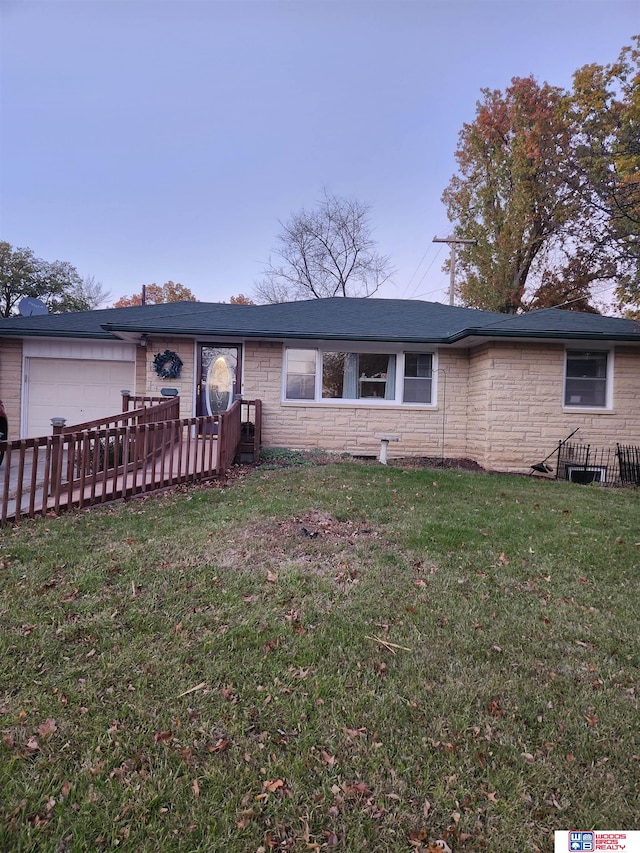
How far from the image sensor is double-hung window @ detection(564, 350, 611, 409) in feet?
30.7

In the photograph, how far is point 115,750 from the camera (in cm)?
184

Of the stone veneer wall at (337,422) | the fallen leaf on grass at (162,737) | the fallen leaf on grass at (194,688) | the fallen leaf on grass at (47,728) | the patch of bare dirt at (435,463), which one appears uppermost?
the stone veneer wall at (337,422)

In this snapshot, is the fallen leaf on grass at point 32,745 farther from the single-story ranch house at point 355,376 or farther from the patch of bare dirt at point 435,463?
the single-story ranch house at point 355,376

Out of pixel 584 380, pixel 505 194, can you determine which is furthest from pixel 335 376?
pixel 505 194

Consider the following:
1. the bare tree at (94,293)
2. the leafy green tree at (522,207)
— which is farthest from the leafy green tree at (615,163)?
the bare tree at (94,293)

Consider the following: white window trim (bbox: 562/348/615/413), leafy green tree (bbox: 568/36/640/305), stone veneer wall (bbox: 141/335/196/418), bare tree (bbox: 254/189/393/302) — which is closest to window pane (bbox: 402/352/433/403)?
white window trim (bbox: 562/348/615/413)

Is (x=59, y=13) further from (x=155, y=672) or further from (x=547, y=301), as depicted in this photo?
(x=547, y=301)

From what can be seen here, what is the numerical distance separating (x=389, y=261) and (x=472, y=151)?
6.86 metres

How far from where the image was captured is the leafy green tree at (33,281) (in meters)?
24.9

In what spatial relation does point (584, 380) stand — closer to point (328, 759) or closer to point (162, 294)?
point (328, 759)

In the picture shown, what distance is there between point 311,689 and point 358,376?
8.44 m

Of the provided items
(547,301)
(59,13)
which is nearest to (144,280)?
(59,13)

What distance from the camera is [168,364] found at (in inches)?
388

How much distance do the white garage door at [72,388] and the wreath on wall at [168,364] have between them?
113cm
